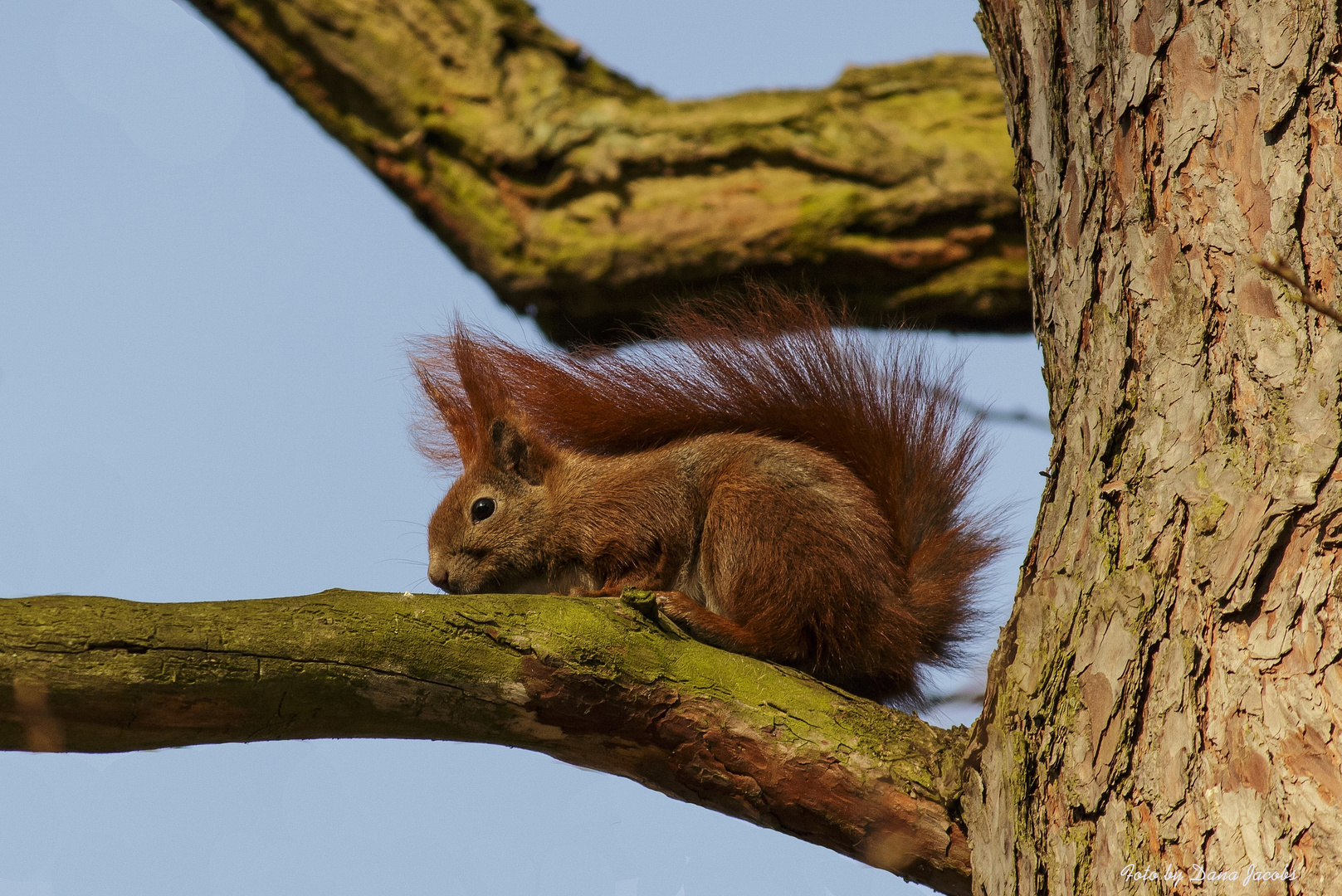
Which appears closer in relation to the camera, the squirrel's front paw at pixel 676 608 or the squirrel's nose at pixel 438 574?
the squirrel's front paw at pixel 676 608

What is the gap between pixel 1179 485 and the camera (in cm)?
146

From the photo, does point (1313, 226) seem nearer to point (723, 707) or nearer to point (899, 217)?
point (723, 707)

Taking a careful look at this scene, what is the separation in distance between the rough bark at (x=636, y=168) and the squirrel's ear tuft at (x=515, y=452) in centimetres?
78

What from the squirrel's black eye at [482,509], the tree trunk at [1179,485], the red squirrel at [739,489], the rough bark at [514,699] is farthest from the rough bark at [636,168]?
the rough bark at [514,699]

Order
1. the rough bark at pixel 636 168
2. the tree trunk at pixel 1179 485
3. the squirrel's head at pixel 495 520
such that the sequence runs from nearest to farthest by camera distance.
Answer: the tree trunk at pixel 1179 485, the squirrel's head at pixel 495 520, the rough bark at pixel 636 168

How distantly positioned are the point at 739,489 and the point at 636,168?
5.04 feet

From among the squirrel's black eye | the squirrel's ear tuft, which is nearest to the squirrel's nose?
the squirrel's black eye

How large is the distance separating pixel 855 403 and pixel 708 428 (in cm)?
35

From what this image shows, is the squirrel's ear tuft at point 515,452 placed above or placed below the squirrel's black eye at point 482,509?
above

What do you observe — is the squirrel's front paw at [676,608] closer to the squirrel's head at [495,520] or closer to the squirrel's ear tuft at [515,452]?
the squirrel's head at [495,520]

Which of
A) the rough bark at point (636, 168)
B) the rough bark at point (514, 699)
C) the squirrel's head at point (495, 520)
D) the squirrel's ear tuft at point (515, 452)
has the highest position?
the rough bark at point (636, 168)

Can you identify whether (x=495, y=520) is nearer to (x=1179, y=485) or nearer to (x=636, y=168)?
(x=636, y=168)

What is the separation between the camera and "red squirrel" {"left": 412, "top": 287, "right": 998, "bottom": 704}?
2.07m

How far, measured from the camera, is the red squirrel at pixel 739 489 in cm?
207
